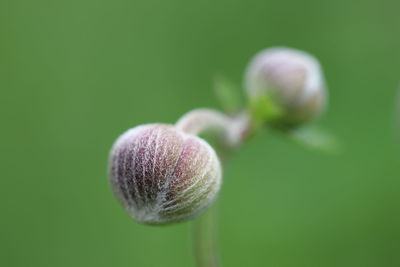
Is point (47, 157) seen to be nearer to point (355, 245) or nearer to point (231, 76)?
point (231, 76)

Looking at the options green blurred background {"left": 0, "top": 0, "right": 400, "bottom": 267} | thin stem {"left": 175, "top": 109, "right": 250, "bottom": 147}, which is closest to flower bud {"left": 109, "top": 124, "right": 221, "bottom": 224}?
thin stem {"left": 175, "top": 109, "right": 250, "bottom": 147}

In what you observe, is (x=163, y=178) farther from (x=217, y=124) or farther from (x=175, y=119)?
(x=175, y=119)

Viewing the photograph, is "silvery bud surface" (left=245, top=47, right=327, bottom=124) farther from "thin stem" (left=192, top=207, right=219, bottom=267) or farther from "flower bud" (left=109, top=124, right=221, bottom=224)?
"flower bud" (left=109, top=124, right=221, bottom=224)

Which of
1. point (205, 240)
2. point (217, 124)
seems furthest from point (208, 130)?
point (205, 240)

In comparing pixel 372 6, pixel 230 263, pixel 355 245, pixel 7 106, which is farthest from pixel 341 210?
pixel 7 106

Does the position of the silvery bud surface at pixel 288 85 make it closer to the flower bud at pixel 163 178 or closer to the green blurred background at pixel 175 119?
the flower bud at pixel 163 178

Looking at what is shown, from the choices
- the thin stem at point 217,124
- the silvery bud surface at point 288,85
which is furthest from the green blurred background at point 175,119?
the thin stem at point 217,124
